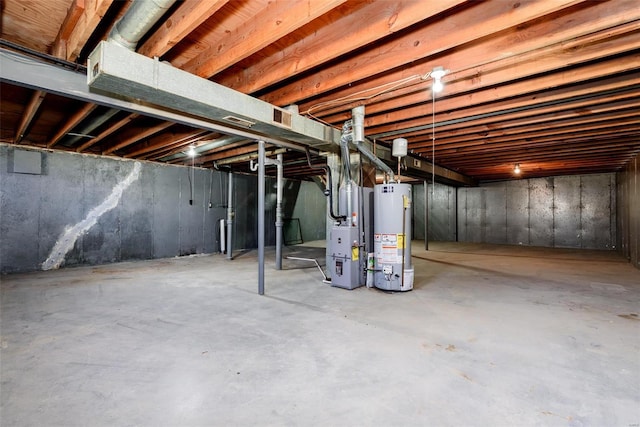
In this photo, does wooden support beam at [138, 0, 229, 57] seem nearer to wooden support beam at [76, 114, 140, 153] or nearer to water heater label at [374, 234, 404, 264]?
wooden support beam at [76, 114, 140, 153]

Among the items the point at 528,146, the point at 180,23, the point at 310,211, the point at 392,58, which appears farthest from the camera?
the point at 310,211

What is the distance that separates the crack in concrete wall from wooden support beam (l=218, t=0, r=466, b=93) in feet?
15.9

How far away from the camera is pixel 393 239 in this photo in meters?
3.93

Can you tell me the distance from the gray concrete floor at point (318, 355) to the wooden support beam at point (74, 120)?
7.14 ft

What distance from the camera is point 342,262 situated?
13.4 ft

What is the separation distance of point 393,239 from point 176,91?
2.90 m

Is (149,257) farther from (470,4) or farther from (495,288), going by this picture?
(470,4)

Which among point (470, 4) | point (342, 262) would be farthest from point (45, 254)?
point (470, 4)

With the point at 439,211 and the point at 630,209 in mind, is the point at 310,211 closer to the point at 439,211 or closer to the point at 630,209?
the point at 439,211

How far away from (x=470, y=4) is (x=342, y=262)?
9.79ft

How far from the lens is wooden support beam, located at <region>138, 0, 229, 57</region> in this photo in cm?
186

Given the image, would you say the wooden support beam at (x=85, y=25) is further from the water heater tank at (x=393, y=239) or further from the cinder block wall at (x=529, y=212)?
the cinder block wall at (x=529, y=212)

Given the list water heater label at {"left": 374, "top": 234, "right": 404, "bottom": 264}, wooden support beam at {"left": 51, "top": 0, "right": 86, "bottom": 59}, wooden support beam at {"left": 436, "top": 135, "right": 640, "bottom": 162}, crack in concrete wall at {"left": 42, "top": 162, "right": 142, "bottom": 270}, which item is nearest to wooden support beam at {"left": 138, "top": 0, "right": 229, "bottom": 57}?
wooden support beam at {"left": 51, "top": 0, "right": 86, "bottom": 59}

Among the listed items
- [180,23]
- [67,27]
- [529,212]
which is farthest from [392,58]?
[529,212]
